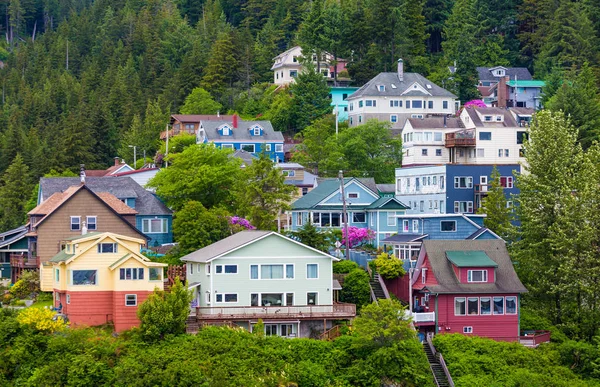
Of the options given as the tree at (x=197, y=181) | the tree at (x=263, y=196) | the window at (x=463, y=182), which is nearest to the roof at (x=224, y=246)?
the tree at (x=263, y=196)

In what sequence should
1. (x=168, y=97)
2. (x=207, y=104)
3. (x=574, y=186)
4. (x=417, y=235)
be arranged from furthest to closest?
1. (x=168, y=97)
2. (x=207, y=104)
3. (x=417, y=235)
4. (x=574, y=186)

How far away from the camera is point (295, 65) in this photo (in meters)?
136

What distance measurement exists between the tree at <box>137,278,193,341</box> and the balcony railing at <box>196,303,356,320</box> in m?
2.55

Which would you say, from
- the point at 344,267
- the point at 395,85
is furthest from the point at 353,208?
the point at 395,85

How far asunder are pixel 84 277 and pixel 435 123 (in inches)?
1788

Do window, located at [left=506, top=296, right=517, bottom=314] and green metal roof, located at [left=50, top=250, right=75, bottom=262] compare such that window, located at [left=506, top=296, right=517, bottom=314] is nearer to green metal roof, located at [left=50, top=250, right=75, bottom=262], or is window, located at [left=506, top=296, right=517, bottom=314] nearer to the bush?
the bush

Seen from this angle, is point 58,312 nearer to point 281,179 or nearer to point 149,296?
point 149,296

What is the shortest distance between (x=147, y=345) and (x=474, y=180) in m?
35.0

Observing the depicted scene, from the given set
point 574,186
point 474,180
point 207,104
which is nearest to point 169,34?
point 207,104

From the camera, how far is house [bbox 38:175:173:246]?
82.8 metres

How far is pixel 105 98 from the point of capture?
14488 centimetres

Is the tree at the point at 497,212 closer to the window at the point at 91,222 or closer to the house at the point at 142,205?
the house at the point at 142,205

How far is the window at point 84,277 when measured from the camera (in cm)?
6412

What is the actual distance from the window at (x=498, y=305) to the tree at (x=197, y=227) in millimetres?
18353
